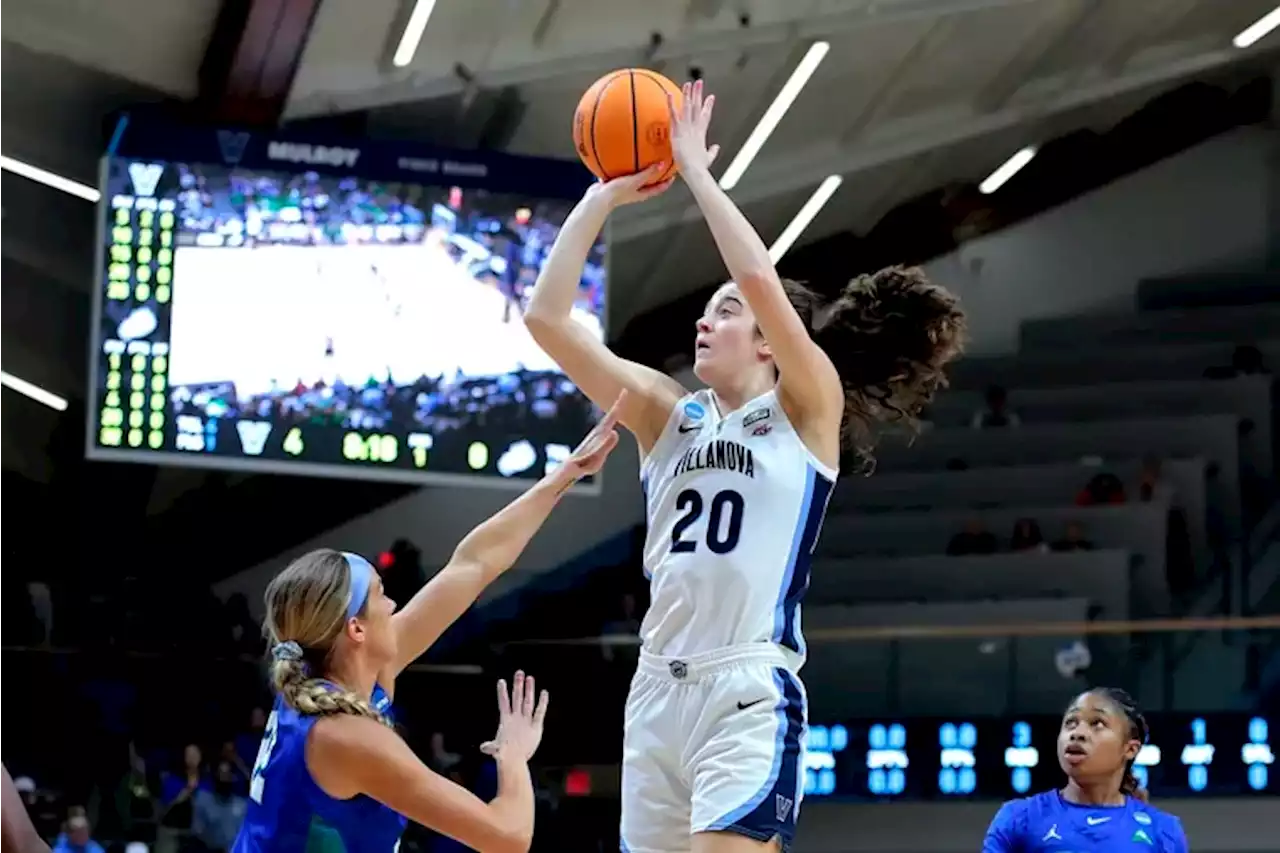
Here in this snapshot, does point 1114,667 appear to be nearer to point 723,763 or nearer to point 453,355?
point 453,355

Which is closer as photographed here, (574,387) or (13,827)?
(13,827)

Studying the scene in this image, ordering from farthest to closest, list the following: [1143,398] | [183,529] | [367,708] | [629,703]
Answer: [1143,398]
[183,529]
[629,703]
[367,708]

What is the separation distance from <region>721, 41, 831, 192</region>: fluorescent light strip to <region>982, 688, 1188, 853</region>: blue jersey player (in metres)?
7.11

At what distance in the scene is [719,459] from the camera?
4.55 meters

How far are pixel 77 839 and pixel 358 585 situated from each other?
28.5 ft

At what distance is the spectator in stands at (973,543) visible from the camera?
15.2 metres

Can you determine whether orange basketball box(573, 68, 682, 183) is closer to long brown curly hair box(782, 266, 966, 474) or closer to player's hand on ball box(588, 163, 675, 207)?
player's hand on ball box(588, 163, 675, 207)

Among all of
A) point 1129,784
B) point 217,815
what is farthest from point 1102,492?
point 1129,784

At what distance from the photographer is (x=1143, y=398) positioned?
17.5 metres

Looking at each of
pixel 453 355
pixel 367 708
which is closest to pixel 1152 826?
pixel 367 708

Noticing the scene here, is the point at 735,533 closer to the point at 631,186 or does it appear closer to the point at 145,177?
the point at 631,186

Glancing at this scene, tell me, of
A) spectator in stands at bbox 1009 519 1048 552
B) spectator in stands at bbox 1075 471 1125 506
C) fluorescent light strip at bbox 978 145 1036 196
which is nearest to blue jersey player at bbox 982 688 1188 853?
spectator in stands at bbox 1009 519 1048 552

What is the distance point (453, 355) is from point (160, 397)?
149 centimetres

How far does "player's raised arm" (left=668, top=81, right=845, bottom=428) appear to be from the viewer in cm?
435
